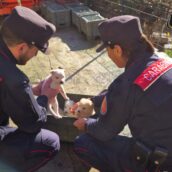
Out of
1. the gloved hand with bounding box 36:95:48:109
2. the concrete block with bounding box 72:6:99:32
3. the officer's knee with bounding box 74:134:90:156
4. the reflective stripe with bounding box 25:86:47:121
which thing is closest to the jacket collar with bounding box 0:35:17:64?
the reflective stripe with bounding box 25:86:47:121

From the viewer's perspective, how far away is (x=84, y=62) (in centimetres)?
A: 675

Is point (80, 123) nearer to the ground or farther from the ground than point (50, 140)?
farther from the ground

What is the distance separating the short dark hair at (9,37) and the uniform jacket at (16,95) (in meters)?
0.05

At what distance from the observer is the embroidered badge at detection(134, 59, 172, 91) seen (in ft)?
10.6

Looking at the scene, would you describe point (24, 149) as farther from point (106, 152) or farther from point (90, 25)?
point (90, 25)

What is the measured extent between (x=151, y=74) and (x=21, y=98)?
124 centimetres

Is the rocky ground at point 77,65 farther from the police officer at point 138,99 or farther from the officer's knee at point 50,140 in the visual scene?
the police officer at point 138,99

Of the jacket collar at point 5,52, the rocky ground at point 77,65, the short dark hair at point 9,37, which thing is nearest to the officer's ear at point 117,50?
the short dark hair at point 9,37

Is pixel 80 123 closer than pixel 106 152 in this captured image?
No

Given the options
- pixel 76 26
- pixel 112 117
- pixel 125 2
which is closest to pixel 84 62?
pixel 76 26

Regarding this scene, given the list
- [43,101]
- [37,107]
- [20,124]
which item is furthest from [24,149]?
[43,101]

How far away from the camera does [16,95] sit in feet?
11.5

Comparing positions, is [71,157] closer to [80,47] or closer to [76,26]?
[80,47]

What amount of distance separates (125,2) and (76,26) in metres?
1.22
